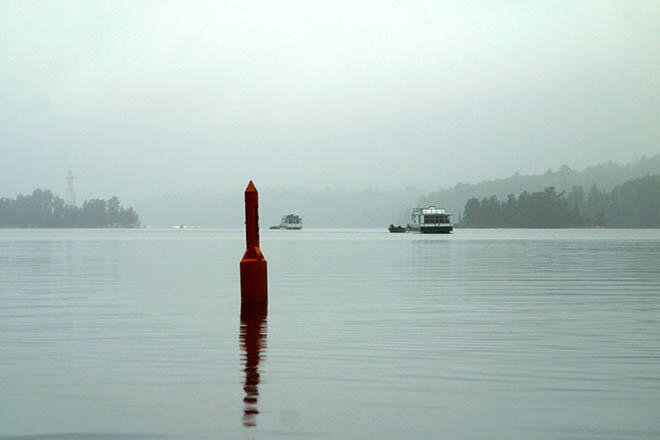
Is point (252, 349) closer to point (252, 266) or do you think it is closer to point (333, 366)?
point (333, 366)

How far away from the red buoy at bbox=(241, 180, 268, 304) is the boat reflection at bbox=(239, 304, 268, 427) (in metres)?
0.50

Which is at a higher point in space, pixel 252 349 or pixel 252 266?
pixel 252 266

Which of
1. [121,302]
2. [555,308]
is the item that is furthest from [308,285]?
[555,308]

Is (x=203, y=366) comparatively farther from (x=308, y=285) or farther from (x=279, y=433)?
(x=308, y=285)

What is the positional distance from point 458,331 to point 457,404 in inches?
370

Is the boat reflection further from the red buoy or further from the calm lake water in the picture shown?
the red buoy

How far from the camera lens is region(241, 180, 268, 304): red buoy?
2894 centimetres

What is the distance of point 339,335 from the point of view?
831 inches

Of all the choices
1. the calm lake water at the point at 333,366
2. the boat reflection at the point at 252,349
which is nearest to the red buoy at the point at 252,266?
the boat reflection at the point at 252,349

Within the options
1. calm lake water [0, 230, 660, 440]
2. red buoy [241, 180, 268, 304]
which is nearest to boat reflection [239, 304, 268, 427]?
calm lake water [0, 230, 660, 440]

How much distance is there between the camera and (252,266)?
29.4 metres

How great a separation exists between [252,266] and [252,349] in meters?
10.8

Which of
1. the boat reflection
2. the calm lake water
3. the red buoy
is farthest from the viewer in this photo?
the red buoy

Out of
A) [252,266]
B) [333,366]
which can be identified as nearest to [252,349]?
[333,366]
